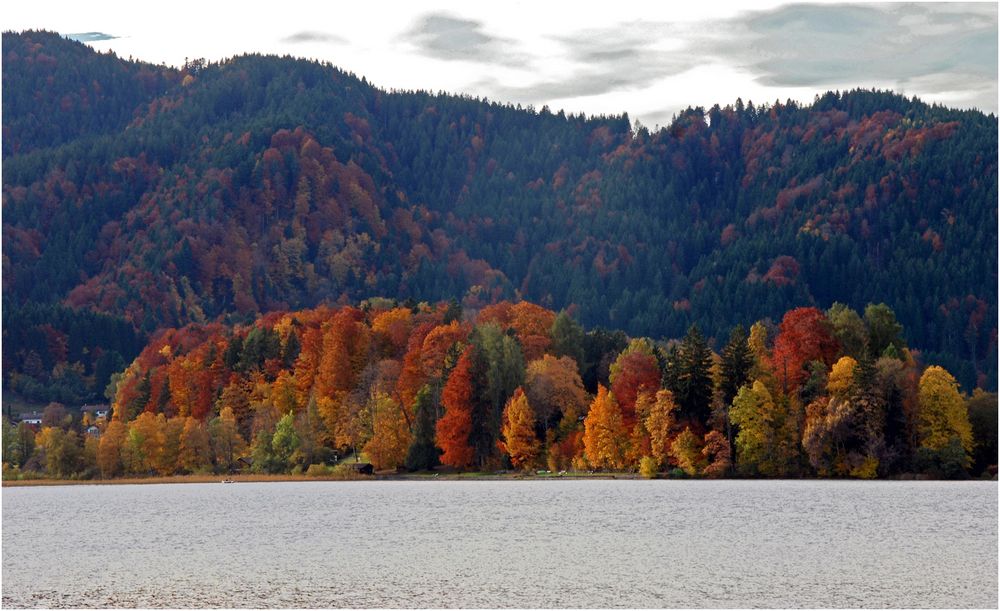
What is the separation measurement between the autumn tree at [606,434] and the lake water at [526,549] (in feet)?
69.3

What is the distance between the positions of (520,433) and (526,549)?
74755 mm

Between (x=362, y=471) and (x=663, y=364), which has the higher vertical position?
(x=663, y=364)

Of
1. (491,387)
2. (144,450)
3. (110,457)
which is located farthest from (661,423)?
(110,457)

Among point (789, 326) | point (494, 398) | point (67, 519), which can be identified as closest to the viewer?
point (67, 519)

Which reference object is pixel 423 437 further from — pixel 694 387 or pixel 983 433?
pixel 983 433

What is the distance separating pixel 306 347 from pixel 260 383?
23.6ft

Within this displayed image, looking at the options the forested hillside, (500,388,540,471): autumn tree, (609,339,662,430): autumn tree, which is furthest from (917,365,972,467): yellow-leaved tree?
(500,388,540,471): autumn tree

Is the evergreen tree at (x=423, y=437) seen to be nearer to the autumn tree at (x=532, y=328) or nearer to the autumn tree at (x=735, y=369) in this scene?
the autumn tree at (x=532, y=328)

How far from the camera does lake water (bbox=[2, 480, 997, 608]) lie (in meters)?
59.5

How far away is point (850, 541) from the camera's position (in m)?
76.6

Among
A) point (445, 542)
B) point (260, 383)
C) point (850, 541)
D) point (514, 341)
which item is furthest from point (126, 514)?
point (260, 383)

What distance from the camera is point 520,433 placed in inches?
5920

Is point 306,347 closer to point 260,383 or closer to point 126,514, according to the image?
point 260,383

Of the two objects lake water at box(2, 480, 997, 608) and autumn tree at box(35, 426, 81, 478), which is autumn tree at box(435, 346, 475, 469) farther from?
autumn tree at box(35, 426, 81, 478)
